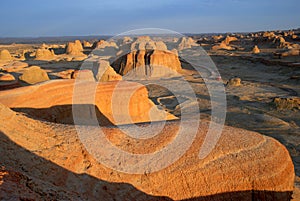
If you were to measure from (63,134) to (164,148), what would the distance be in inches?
52.1

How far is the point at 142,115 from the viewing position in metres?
7.55

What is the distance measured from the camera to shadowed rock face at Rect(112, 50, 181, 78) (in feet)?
67.8

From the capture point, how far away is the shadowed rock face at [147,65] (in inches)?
813

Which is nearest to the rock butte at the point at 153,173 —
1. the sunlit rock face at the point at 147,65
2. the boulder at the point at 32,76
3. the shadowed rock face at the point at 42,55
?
the boulder at the point at 32,76

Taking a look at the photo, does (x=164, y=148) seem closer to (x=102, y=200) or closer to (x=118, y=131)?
(x=118, y=131)

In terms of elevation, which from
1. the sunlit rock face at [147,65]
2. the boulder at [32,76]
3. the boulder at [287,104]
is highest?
the boulder at [32,76]

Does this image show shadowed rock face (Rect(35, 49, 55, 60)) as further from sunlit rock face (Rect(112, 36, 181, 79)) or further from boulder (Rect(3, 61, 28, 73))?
sunlit rock face (Rect(112, 36, 181, 79))

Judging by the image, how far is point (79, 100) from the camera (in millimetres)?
6539

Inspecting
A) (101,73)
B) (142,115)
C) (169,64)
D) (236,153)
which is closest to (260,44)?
(169,64)

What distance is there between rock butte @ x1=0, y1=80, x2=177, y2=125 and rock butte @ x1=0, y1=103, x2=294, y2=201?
2345 millimetres

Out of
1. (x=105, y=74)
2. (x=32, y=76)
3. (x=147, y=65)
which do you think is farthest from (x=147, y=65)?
(x=32, y=76)

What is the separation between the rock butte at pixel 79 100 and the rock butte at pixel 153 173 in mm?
2345

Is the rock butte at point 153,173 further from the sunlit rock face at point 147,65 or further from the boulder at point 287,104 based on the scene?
the sunlit rock face at point 147,65

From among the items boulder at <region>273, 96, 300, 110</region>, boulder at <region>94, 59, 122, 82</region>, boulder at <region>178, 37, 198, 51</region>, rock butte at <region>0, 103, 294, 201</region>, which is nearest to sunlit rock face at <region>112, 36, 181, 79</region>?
boulder at <region>94, 59, 122, 82</region>
